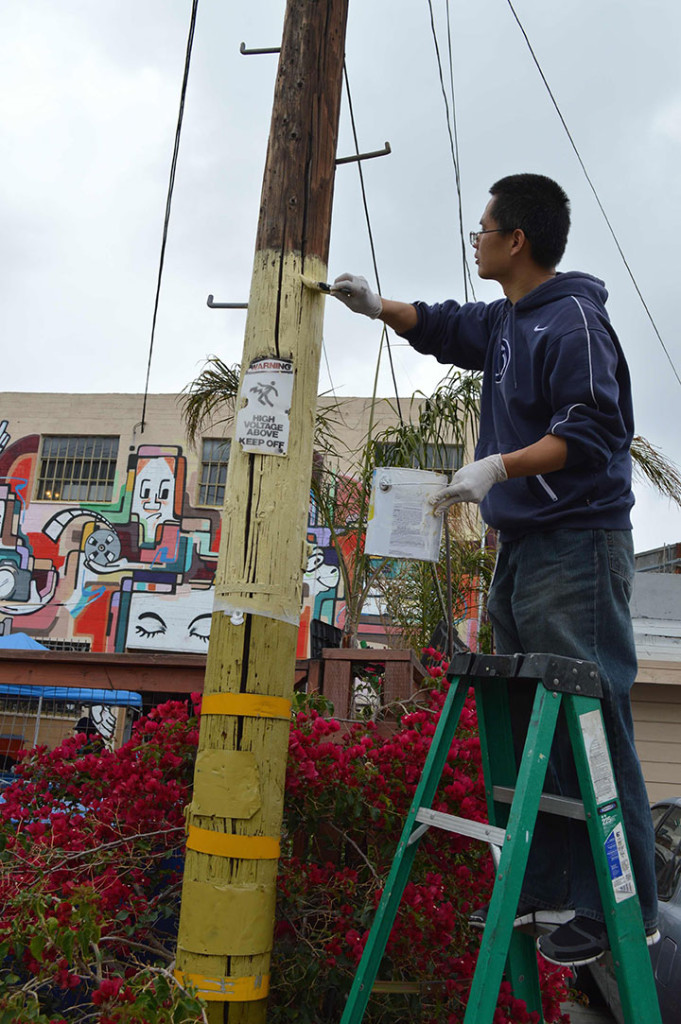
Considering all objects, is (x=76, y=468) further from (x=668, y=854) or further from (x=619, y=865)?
(x=619, y=865)

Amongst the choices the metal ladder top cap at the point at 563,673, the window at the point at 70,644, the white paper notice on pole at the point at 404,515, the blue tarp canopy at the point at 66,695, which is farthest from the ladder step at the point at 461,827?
the window at the point at 70,644

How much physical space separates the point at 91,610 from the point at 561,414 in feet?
66.8

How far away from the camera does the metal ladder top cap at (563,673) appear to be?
2.12 meters

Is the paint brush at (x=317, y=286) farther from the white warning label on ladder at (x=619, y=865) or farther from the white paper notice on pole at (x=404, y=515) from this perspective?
the white warning label on ladder at (x=619, y=865)

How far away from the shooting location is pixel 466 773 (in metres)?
3.28

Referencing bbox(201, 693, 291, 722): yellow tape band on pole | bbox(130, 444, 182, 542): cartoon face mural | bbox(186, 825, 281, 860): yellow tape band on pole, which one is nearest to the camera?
bbox(186, 825, 281, 860): yellow tape band on pole

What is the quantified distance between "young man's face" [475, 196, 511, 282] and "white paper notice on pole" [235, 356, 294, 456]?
0.75 m

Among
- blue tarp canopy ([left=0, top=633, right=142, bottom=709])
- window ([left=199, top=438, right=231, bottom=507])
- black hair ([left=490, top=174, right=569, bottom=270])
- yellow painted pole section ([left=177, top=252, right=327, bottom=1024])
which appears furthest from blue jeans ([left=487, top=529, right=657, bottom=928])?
window ([left=199, top=438, right=231, bottom=507])

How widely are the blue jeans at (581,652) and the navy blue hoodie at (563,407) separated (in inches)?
3.3

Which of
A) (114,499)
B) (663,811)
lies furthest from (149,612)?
(663,811)

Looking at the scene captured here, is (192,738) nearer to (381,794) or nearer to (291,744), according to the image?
(291,744)

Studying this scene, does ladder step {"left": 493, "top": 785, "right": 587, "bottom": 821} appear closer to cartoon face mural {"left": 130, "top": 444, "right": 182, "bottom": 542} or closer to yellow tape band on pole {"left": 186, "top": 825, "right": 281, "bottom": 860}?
yellow tape band on pole {"left": 186, "top": 825, "right": 281, "bottom": 860}

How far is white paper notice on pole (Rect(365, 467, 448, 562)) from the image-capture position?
2.69m

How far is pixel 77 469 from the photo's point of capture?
22.8m
